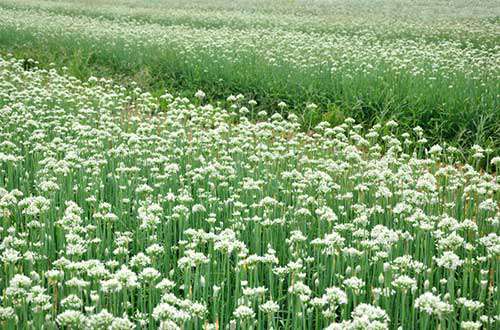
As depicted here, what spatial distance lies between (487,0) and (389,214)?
2738cm

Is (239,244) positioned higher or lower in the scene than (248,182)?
higher

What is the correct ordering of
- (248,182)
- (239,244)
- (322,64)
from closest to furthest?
(239,244)
(248,182)
(322,64)

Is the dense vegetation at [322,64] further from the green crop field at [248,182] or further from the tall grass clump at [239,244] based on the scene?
the tall grass clump at [239,244]

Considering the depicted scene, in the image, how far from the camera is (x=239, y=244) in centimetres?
384

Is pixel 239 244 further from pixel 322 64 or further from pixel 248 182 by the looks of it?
pixel 322 64

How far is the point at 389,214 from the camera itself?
5.32m

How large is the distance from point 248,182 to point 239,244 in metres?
1.77

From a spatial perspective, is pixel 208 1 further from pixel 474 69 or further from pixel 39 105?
pixel 39 105

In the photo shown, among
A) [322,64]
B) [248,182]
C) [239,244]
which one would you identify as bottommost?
[248,182]

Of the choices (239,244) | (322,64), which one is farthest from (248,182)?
(322,64)

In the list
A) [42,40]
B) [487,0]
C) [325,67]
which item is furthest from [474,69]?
[487,0]

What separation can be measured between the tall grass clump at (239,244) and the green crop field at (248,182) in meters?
0.02

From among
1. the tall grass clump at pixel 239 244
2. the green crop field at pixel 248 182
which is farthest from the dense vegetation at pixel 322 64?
the tall grass clump at pixel 239 244

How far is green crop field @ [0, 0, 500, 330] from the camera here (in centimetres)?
370
